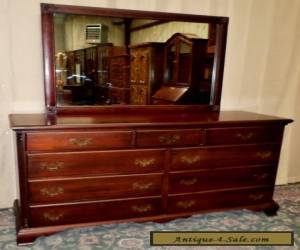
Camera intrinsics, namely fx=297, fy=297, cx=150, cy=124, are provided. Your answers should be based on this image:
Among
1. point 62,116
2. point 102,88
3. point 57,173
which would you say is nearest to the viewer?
point 57,173

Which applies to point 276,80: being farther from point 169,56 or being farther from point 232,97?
point 169,56

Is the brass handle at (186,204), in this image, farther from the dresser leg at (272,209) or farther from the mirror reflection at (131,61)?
the mirror reflection at (131,61)

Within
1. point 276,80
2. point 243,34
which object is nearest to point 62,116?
point 243,34

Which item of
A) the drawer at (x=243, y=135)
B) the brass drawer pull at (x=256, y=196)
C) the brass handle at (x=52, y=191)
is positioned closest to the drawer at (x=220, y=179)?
the brass drawer pull at (x=256, y=196)

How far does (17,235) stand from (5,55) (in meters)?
1.27

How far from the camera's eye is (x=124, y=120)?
2.10m

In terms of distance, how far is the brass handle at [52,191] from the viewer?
1.94 m

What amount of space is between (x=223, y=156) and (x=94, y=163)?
99cm

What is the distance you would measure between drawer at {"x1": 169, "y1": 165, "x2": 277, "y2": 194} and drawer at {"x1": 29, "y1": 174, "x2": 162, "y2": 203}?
158 millimetres

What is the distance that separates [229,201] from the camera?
7.93 feet

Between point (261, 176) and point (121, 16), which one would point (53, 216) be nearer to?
point (121, 16)

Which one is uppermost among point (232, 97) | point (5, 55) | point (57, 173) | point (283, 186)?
Answer: point (5, 55)

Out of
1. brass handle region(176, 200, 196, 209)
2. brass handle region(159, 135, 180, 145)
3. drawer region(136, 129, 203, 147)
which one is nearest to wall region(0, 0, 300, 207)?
drawer region(136, 129, 203, 147)

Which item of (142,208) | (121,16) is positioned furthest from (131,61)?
(142,208)
